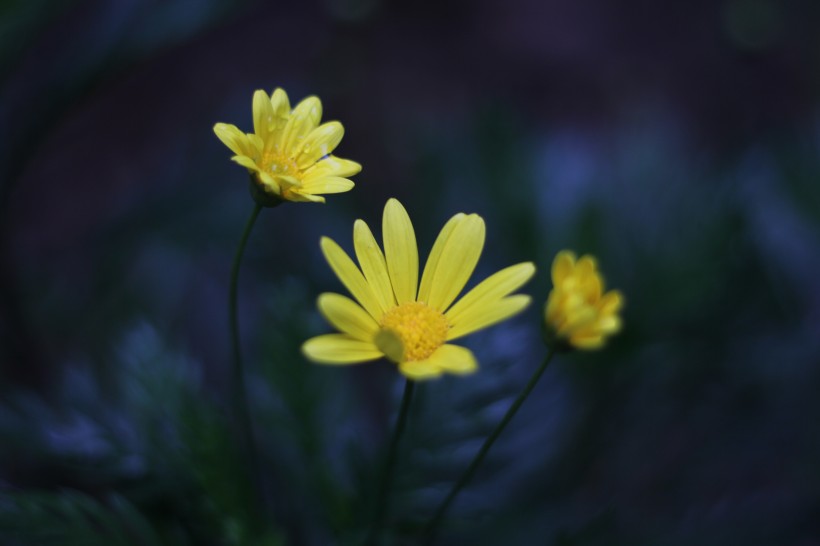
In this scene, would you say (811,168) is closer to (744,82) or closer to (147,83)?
(744,82)

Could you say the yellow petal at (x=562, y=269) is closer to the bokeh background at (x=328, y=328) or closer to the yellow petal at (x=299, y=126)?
the yellow petal at (x=299, y=126)

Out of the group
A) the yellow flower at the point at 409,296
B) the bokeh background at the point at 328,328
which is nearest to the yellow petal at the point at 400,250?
the yellow flower at the point at 409,296

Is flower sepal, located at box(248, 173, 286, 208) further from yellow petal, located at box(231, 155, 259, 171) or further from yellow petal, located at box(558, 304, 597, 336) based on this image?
yellow petal, located at box(558, 304, 597, 336)

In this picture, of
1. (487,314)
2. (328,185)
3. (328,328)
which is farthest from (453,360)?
(328,328)

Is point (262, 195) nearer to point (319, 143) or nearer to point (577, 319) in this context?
point (319, 143)

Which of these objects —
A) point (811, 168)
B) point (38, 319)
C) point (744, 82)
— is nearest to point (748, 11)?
point (744, 82)

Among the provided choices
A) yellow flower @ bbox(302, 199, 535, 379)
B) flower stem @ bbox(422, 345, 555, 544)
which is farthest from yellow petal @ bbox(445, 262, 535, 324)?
flower stem @ bbox(422, 345, 555, 544)
